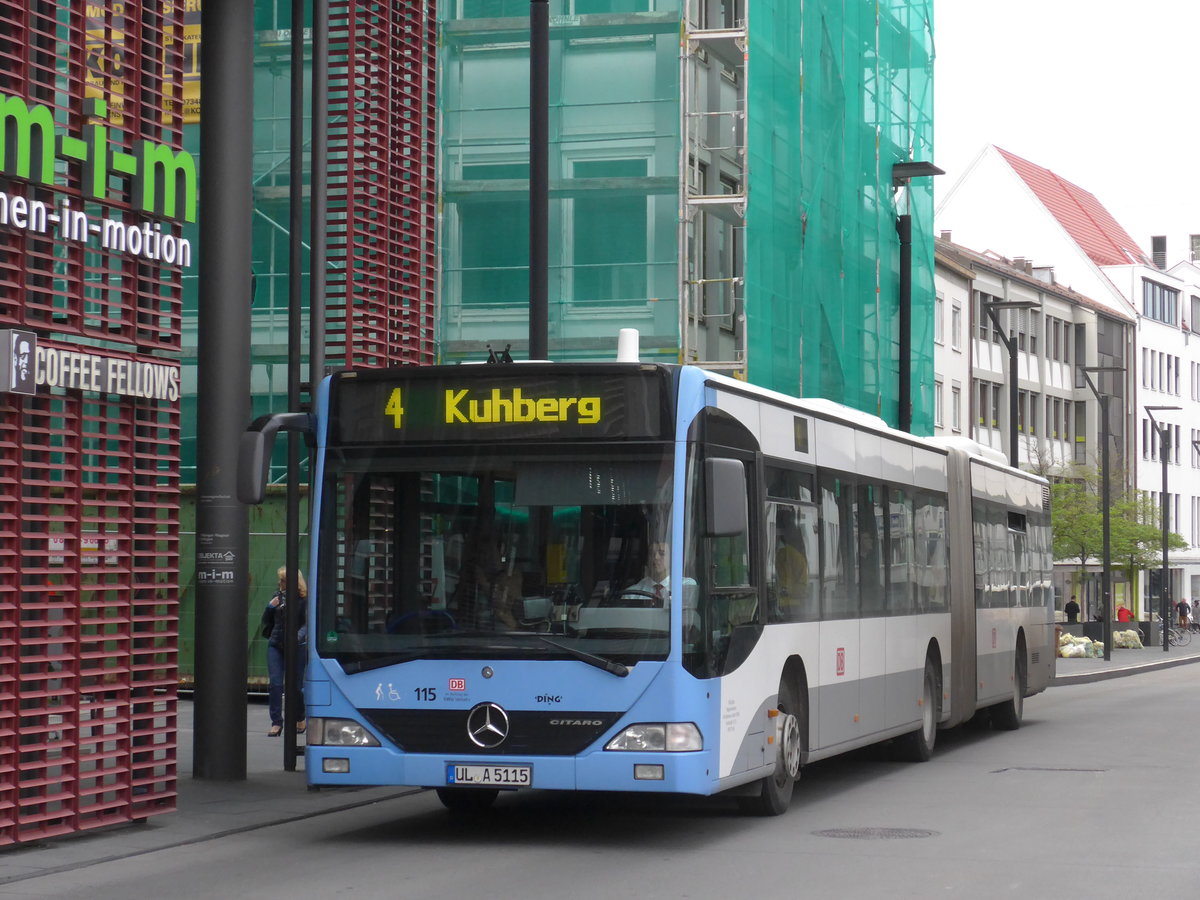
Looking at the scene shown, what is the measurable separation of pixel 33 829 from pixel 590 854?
3.45 meters

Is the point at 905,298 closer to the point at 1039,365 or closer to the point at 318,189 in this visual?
the point at 318,189

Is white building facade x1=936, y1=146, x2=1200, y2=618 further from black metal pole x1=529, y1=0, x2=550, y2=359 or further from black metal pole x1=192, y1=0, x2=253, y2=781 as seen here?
black metal pole x1=192, y1=0, x2=253, y2=781

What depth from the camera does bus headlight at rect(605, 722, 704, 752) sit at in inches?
470

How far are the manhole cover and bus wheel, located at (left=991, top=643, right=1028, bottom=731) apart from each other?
11137 millimetres

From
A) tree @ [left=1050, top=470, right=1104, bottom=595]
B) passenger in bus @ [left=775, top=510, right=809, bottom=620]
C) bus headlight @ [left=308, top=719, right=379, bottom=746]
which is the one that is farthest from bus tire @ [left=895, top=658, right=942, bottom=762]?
tree @ [left=1050, top=470, right=1104, bottom=595]

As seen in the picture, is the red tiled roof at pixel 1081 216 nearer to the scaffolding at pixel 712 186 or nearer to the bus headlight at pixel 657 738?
the scaffolding at pixel 712 186

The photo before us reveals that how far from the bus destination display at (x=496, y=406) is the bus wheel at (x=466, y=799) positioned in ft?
9.54

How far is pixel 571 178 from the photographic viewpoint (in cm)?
3123

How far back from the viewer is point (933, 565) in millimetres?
19859

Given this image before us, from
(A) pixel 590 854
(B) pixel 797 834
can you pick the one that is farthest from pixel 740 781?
(A) pixel 590 854

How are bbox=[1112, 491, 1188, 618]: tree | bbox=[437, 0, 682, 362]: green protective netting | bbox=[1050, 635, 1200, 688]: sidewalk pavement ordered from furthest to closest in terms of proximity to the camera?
bbox=[1112, 491, 1188, 618]: tree < bbox=[1050, 635, 1200, 688]: sidewalk pavement < bbox=[437, 0, 682, 362]: green protective netting

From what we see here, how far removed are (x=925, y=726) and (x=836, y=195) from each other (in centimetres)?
1892

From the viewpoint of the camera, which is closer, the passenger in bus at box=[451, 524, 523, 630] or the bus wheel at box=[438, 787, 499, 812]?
the passenger in bus at box=[451, 524, 523, 630]

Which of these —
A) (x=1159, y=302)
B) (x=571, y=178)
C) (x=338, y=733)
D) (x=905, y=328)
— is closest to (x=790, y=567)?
(x=338, y=733)
